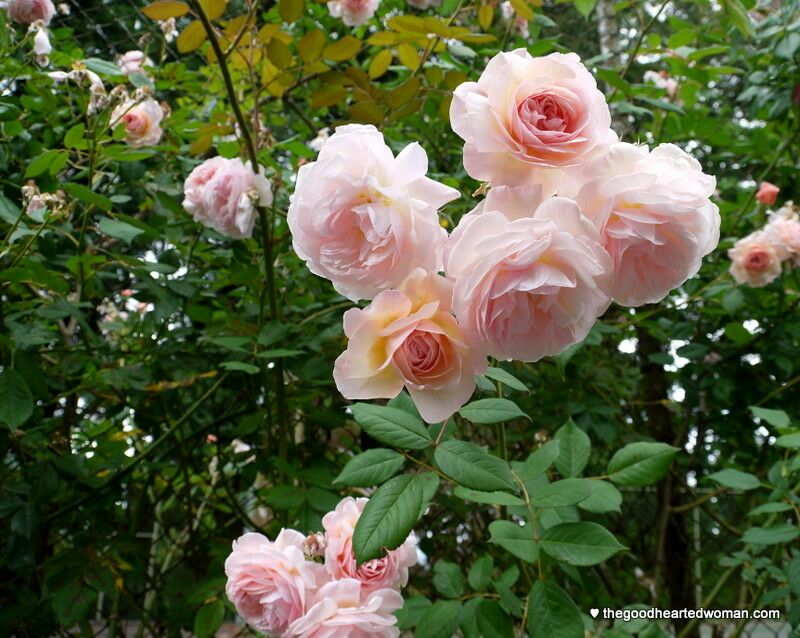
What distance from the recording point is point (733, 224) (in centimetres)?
199

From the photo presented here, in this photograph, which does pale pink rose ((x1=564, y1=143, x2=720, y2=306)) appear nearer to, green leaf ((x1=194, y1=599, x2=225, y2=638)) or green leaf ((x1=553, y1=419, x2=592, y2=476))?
green leaf ((x1=553, y1=419, x2=592, y2=476))

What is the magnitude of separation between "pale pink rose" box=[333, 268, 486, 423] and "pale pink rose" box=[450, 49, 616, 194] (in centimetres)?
10

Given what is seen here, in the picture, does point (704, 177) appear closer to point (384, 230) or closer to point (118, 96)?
point (384, 230)

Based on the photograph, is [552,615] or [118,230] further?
[118,230]

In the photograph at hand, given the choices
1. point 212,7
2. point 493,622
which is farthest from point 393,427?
point 212,7

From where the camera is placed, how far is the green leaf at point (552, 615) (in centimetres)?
Answer: 56

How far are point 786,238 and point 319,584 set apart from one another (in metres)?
1.47

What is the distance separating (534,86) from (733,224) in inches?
69.5

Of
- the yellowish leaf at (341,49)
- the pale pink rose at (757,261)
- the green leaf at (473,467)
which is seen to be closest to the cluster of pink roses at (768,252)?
the pale pink rose at (757,261)

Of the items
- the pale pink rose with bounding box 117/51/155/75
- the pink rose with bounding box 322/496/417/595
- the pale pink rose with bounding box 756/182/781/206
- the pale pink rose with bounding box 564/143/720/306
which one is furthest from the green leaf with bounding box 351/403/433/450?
the pale pink rose with bounding box 756/182/781/206

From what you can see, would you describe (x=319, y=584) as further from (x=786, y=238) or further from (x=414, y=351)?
(x=786, y=238)

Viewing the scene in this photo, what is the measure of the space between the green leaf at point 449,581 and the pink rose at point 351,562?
6.6 inches

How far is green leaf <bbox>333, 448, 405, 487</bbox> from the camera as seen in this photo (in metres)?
0.59

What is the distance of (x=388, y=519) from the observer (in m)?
0.54
